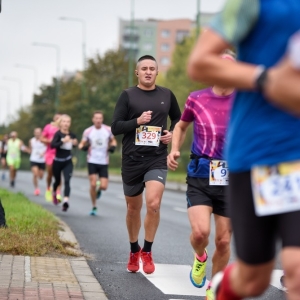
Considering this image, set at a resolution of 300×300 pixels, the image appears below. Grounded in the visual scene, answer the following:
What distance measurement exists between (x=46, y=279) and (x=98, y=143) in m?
10.2

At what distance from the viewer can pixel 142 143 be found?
29.1 feet

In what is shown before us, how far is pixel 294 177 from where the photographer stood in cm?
367

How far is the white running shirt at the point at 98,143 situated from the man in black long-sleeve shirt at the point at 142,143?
8.55 metres

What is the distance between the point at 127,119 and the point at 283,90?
→ 5.67 m

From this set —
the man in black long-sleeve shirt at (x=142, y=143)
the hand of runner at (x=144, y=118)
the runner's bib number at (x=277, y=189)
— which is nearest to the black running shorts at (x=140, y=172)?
the man in black long-sleeve shirt at (x=142, y=143)

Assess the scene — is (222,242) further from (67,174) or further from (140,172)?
(67,174)

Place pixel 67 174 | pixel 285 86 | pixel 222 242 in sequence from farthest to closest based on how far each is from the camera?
pixel 67 174
pixel 222 242
pixel 285 86

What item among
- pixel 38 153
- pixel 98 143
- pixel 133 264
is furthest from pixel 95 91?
pixel 133 264

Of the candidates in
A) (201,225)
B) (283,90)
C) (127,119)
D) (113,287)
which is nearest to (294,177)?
(283,90)

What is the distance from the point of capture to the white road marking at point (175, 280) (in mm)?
7903

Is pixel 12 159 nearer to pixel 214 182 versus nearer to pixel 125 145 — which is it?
pixel 125 145

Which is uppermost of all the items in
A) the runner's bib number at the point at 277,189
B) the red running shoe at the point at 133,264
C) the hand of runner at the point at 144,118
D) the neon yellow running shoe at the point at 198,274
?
the hand of runner at the point at 144,118

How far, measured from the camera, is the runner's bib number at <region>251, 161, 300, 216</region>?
367 centimetres

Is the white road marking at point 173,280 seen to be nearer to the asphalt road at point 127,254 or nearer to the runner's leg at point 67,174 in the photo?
the asphalt road at point 127,254
